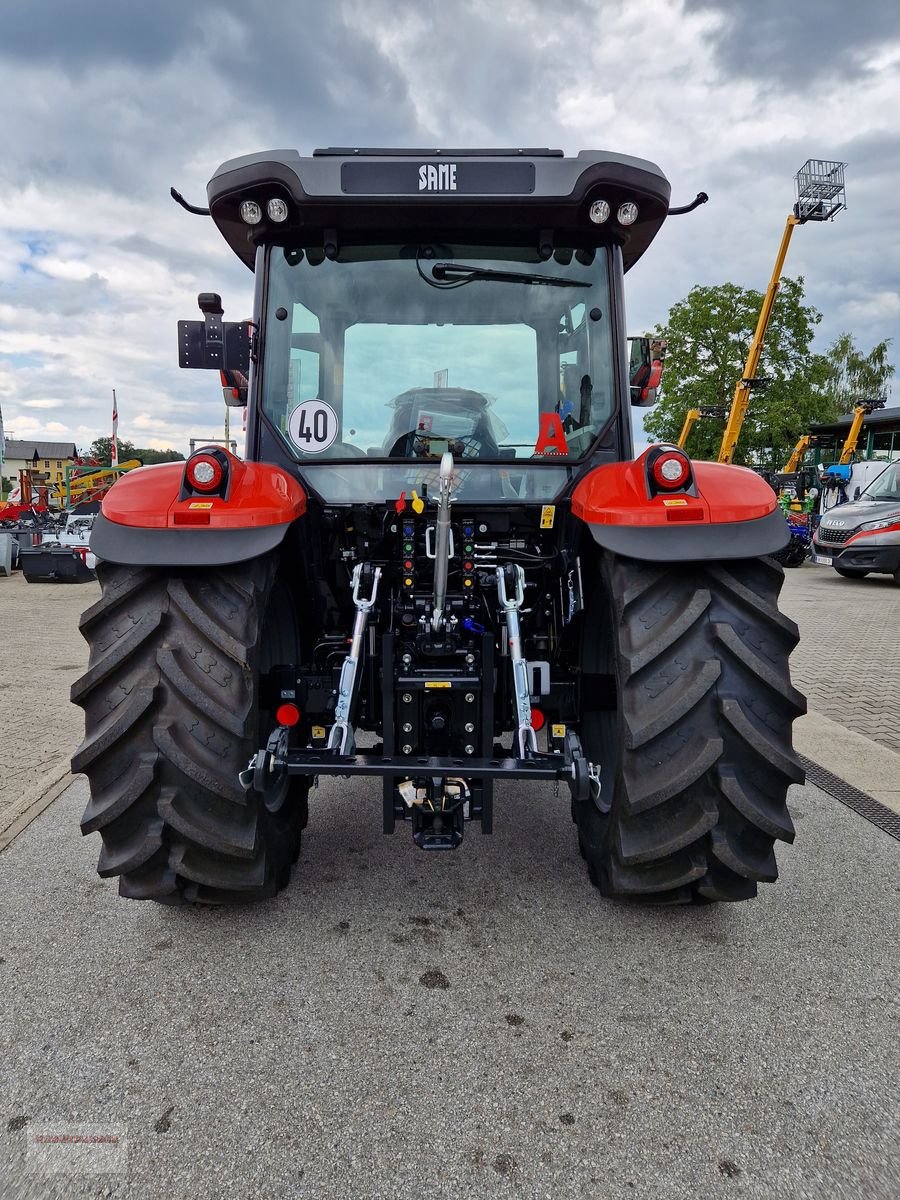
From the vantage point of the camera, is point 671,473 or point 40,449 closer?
point 671,473

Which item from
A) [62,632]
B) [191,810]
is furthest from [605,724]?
[62,632]

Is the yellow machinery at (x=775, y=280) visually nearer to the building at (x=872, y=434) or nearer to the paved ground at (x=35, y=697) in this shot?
the building at (x=872, y=434)

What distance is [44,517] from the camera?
19047mm

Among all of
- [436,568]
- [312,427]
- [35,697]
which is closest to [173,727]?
[436,568]

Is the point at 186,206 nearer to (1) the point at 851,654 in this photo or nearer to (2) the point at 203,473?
(2) the point at 203,473

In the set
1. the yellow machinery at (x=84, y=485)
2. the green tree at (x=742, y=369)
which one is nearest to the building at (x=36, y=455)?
the yellow machinery at (x=84, y=485)

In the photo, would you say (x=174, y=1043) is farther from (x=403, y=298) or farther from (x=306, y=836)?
(x=403, y=298)

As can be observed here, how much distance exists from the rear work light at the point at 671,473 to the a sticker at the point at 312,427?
4.24 ft

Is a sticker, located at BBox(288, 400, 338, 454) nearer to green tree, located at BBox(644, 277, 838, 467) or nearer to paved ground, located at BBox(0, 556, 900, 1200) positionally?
paved ground, located at BBox(0, 556, 900, 1200)

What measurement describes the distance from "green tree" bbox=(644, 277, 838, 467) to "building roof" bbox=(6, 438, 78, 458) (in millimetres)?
79714

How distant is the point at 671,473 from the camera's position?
2279mm

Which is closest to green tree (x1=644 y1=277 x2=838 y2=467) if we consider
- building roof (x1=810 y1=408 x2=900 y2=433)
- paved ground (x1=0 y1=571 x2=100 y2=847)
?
building roof (x1=810 y1=408 x2=900 y2=433)

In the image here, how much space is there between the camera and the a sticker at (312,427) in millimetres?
2895

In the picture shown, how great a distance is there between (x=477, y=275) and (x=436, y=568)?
1220 millimetres
